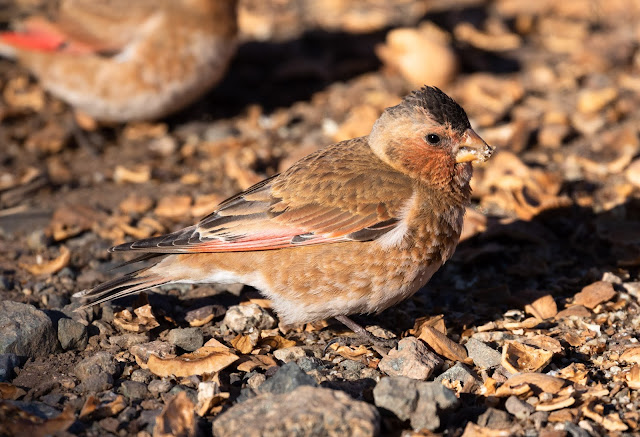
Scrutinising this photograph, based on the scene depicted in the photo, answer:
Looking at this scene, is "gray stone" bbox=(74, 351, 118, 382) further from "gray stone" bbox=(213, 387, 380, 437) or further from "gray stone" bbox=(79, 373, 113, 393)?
"gray stone" bbox=(213, 387, 380, 437)

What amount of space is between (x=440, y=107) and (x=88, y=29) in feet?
14.1

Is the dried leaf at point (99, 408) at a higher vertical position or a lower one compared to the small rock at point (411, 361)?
higher

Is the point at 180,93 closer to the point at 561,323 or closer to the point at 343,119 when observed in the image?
the point at 343,119

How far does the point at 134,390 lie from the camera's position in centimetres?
Result: 381

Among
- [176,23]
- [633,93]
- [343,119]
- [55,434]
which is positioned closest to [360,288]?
[55,434]

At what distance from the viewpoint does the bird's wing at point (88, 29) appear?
7.27m

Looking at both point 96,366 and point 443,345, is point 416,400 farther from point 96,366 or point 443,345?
point 96,366

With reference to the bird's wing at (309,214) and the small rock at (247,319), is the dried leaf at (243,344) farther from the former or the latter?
the bird's wing at (309,214)

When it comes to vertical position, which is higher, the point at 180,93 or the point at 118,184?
the point at 180,93

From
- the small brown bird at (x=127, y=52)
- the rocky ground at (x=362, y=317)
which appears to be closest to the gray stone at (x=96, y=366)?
the rocky ground at (x=362, y=317)

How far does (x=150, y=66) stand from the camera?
7.22 m

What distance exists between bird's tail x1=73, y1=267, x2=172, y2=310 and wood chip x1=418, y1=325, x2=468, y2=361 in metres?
1.50

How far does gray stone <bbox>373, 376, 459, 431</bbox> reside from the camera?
348 centimetres

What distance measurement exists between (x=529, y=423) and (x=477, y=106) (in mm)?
4389
